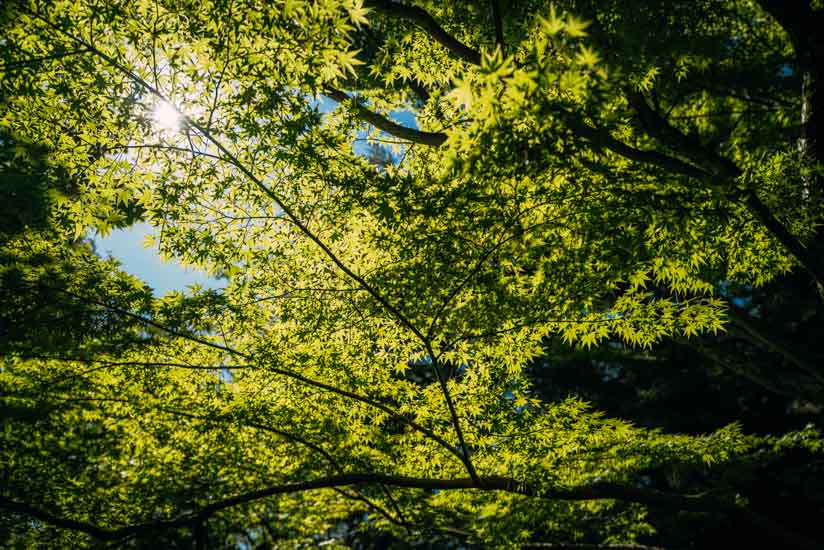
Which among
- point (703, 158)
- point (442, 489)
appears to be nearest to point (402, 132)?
point (703, 158)

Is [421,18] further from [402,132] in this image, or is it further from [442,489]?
[442,489]

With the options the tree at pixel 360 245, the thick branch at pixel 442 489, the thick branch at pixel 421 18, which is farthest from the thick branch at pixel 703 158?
the thick branch at pixel 442 489

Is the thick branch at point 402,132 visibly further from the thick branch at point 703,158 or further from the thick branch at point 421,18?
the thick branch at point 703,158

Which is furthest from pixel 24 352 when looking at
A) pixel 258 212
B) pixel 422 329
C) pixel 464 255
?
pixel 464 255

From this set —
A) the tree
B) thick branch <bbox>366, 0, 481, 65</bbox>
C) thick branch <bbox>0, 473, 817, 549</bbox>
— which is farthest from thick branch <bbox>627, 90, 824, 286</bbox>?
thick branch <bbox>0, 473, 817, 549</bbox>

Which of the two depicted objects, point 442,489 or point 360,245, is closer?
point 360,245

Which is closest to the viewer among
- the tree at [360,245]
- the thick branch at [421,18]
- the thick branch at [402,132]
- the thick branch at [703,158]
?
the tree at [360,245]

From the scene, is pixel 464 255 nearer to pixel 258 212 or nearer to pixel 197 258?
pixel 258 212

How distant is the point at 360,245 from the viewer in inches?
137

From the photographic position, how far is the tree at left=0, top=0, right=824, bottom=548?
2.57m

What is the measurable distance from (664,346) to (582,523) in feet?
23.2

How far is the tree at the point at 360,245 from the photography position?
257 centimetres

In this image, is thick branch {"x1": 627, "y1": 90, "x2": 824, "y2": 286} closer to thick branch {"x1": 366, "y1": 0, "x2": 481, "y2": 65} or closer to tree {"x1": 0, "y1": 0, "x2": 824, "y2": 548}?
→ tree {"x1": 0, "y1": 0, "x2": 824, "y2": 548}

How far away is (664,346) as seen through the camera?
11.4m
